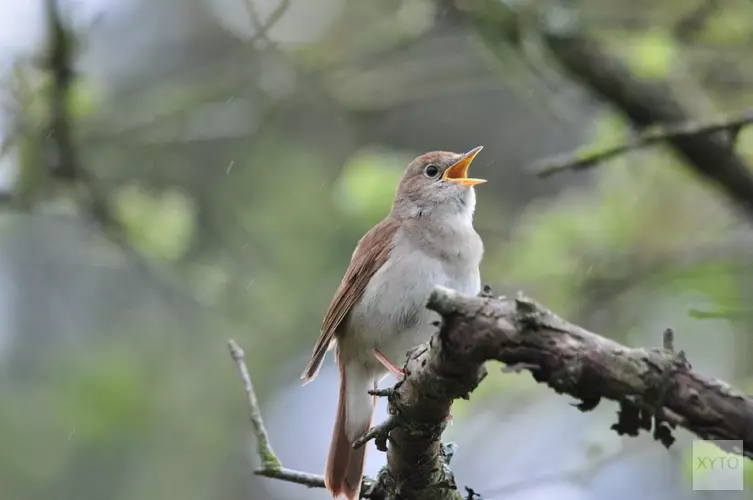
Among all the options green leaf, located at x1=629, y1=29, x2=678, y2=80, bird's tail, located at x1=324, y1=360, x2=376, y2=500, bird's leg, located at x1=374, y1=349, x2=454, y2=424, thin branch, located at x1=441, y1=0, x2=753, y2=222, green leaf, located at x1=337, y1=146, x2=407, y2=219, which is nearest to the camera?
bird's tail, located at x1=324, y1=360, x2=376, y2=500

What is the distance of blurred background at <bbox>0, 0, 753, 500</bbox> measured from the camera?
538 cm

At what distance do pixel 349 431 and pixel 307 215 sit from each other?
11.8 ft

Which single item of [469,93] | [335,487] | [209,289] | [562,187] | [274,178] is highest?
[469,93]

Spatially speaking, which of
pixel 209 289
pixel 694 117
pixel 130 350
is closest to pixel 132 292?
pixel 130 350

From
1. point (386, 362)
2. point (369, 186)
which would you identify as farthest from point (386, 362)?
point (369, 186)

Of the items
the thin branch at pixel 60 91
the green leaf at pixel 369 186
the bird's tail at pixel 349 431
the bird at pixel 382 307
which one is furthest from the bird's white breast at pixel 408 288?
the thin branch at pixel 60 91

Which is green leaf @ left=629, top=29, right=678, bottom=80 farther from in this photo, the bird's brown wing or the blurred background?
the bird's brown wing

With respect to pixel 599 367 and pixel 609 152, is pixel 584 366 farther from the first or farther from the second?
pixel 609 152

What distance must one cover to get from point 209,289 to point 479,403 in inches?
69.1

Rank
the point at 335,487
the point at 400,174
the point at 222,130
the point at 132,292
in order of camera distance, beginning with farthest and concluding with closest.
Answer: the point at 132,292 → the point at 222,130 → the point at 400,174 → the point at 335,487

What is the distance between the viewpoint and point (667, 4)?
546cm

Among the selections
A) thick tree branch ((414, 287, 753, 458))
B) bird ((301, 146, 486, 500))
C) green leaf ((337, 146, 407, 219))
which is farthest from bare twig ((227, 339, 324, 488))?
green leaf ((337, 146, 407, 219))

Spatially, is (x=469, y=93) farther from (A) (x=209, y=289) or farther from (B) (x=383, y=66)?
(A) (x=209, y=289)

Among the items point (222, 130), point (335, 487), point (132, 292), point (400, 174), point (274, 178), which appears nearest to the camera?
point (335, 487)
